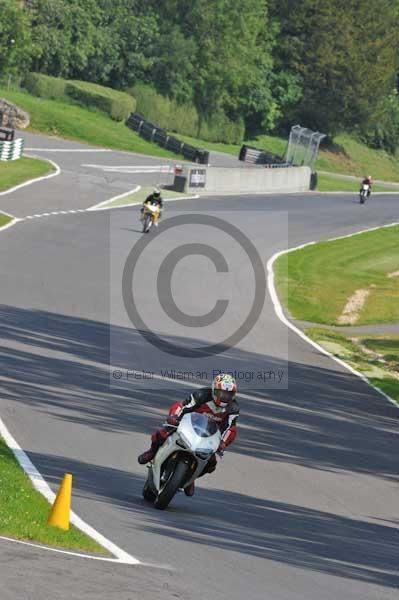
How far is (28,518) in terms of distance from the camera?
11.9 metres

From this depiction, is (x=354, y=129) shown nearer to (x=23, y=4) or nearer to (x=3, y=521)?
(x=23, y=4)

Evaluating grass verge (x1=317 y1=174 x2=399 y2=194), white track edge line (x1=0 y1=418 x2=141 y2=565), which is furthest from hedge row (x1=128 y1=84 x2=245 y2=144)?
white track edge line (x1=0 y1=418 x2=141 y2=565)

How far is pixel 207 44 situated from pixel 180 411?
87.8 meters

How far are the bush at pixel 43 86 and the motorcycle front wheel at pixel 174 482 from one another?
71.6 metres

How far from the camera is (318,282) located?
44125mm

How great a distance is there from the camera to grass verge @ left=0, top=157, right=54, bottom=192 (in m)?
51.4

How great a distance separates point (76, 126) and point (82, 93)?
30.5 ft

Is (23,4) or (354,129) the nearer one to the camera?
(23,4)

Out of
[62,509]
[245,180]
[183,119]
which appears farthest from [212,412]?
[183,119]

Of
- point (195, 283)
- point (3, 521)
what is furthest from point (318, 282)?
point (3, 521)

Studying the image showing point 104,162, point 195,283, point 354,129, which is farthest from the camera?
point 354,129

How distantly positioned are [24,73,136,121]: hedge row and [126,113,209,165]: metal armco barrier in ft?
3.32

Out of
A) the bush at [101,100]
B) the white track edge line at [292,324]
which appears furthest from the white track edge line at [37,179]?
the bush at [101,100]

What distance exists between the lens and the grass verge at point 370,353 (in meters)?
27.5
